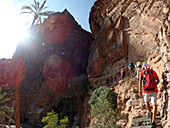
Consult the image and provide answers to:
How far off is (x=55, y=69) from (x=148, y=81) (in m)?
27.3

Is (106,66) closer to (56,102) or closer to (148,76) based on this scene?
(56,102)

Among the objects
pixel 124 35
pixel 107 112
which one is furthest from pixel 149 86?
Result: pixel 124 35

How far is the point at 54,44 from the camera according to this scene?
35125 mm

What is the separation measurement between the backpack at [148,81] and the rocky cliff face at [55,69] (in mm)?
15689

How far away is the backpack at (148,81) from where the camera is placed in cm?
411

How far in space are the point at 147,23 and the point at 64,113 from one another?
16011mm

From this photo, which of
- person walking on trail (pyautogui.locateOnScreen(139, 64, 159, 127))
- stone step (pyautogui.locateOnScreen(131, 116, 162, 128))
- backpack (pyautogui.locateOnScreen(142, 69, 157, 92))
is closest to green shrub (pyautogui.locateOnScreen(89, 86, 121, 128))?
stone step (pyautogui.locateOnScreen(131, 116, 162, 128))

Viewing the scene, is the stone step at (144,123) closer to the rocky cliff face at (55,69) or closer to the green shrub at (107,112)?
the green shrub at (107,112)

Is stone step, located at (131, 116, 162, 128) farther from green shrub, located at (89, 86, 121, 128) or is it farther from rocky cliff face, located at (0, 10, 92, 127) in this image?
rocky cliff face, located at (0, 10, 92, 127)

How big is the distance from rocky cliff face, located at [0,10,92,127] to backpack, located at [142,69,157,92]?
51.5ft

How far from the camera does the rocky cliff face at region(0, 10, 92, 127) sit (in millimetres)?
23378

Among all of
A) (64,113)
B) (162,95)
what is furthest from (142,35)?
(64,113)

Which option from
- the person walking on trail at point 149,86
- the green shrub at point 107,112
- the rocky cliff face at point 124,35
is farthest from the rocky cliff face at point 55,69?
the person walking on trail at point 149,86

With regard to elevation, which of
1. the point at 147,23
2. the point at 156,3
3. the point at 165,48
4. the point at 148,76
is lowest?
the point at 148,76
